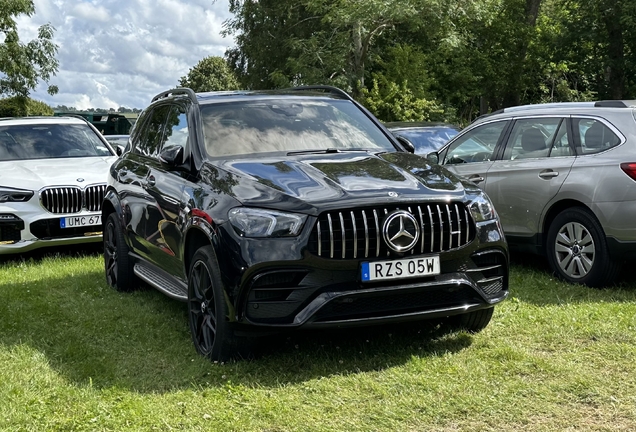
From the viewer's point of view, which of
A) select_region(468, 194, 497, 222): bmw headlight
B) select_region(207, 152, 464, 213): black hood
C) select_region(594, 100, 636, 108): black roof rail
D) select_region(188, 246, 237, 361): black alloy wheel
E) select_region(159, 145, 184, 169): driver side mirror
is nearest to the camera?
select_region(207, 152, 464, 213): black hood

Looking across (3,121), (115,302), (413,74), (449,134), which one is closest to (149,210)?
(115,302)

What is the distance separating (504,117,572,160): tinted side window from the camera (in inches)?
307

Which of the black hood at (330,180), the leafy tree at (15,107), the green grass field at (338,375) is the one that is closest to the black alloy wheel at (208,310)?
the green grass field at (338,375)

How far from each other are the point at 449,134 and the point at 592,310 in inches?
266

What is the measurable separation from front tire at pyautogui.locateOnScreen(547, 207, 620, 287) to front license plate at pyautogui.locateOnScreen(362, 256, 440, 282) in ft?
8.87

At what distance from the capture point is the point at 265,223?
505cm

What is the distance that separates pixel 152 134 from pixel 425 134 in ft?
19.9

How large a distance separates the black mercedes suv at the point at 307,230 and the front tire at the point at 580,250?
73.1 inches

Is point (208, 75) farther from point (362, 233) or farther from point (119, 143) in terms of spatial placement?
point (362, 233)

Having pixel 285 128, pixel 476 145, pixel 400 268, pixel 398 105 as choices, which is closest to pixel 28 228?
pixel 285 128

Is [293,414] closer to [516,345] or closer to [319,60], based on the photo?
[516,345]

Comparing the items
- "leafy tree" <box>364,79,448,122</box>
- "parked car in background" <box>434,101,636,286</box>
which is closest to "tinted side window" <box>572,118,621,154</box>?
"parked car in background" <box>434,101,636,286</box>

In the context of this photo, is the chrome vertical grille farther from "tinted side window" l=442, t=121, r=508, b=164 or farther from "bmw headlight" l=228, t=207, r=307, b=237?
"bmw headlight" l=228, t=207, r=307, b=237

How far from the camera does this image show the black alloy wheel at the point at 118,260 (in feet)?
26.1
